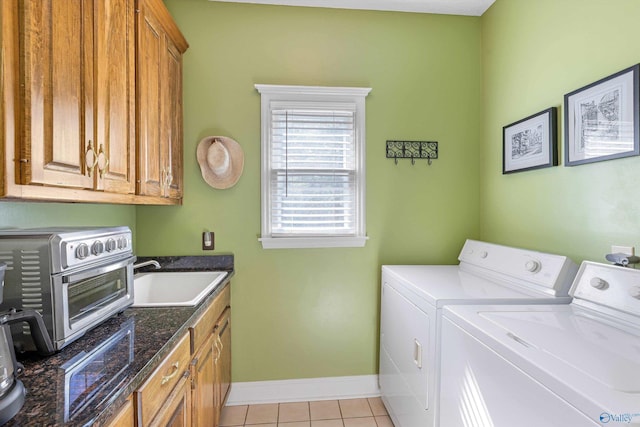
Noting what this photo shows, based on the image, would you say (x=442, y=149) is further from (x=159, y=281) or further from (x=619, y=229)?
(x=159, y=281)

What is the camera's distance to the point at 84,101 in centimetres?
112

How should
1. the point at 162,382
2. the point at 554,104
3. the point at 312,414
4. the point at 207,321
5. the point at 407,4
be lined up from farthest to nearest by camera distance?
1. the point at 407,4
2. the point at 312,414
3. the point at 554,104
4. the point at 207,321
5. the point at 162,382

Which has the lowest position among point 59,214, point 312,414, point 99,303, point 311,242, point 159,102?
point 312,414

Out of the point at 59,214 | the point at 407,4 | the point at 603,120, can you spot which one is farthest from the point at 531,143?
the point at 59,214

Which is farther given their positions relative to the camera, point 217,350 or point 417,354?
point 217,350

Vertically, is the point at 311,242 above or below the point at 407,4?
below

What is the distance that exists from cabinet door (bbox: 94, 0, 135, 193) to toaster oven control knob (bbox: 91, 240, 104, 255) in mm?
239

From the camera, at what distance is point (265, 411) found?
2.12 metres

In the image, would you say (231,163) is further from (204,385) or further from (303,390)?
(303,390)

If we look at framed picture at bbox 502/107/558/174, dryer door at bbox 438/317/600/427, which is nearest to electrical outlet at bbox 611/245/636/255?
framed picture at bbox 502/107/558/174

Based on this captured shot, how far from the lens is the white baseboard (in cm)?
221

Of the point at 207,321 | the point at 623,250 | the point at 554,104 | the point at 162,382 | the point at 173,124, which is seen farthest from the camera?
the point at 173,124

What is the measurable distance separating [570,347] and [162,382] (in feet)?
4.36

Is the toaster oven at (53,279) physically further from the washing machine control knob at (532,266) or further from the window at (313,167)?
the washing machine control knob at (532,266)
